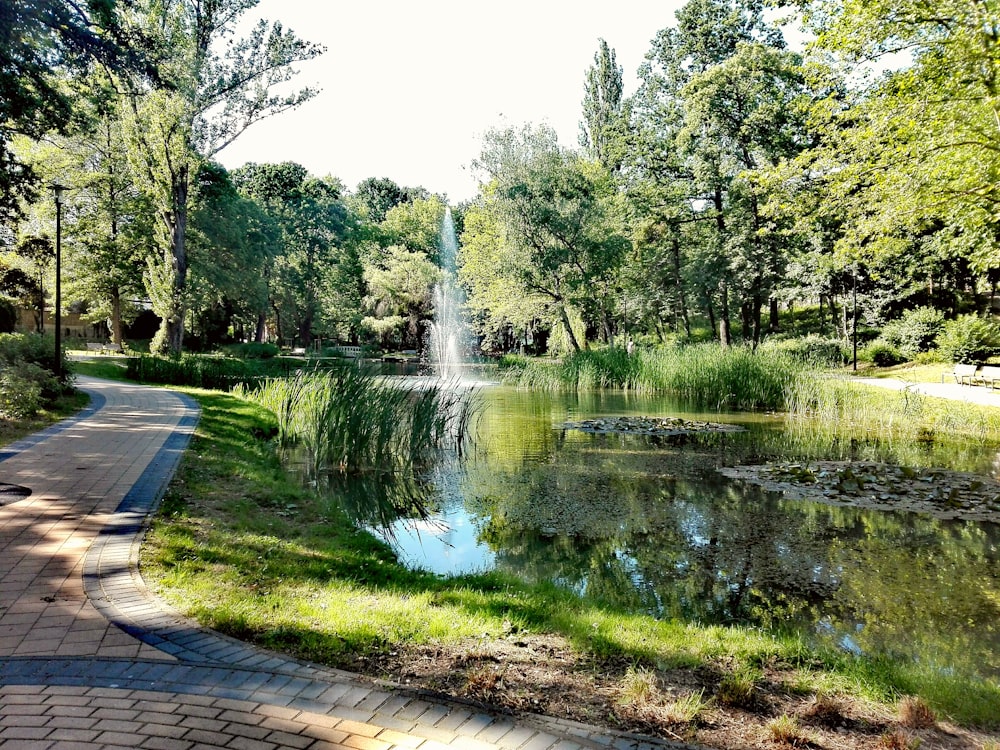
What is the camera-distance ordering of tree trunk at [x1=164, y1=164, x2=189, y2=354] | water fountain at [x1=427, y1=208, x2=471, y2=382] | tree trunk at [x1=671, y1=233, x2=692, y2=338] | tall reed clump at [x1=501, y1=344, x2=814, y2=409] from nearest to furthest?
tall reed clump at [x1=501, y1=344, x2=814, y2=409]
tree trunk at [x1=164, y1=164, x2=189, y2=354]
tree trunk at [x1=671, y1=233, x2=692, y2=338]
water fountain at [x1=427, y1=208, x2=471, y2=382]

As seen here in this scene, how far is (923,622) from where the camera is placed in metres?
4.36

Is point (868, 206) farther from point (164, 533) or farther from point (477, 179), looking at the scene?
point (477, 179)

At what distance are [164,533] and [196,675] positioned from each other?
2.40 metres

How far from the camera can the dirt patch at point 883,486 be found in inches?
284

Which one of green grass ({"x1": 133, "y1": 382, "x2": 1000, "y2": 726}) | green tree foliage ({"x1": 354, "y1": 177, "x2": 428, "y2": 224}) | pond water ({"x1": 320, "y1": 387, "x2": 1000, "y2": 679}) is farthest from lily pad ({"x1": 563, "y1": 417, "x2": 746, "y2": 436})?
green tree foliage ({"x1": 354, "y1": 177, "x2": 428, "y2": 224})

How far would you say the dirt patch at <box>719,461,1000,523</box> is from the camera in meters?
7.20

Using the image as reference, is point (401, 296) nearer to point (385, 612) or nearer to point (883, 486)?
point (883, 486)

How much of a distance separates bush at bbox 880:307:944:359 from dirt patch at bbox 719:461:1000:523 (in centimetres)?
1826

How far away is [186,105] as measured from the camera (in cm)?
2214

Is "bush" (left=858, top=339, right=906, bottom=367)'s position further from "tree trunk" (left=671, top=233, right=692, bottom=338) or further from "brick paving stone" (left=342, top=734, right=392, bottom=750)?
"brick paving stone" (left=342, top=734, right=392, bottom=750)

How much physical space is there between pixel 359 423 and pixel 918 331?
23873 mm

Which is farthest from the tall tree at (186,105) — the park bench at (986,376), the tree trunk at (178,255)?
the park bench at (986,376)

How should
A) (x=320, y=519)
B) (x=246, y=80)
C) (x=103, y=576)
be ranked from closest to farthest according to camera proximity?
(x=103, y=576) < (x=320, y=519) < (x=246, y=80)

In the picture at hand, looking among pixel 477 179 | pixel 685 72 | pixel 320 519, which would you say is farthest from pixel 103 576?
pixel 685 72
